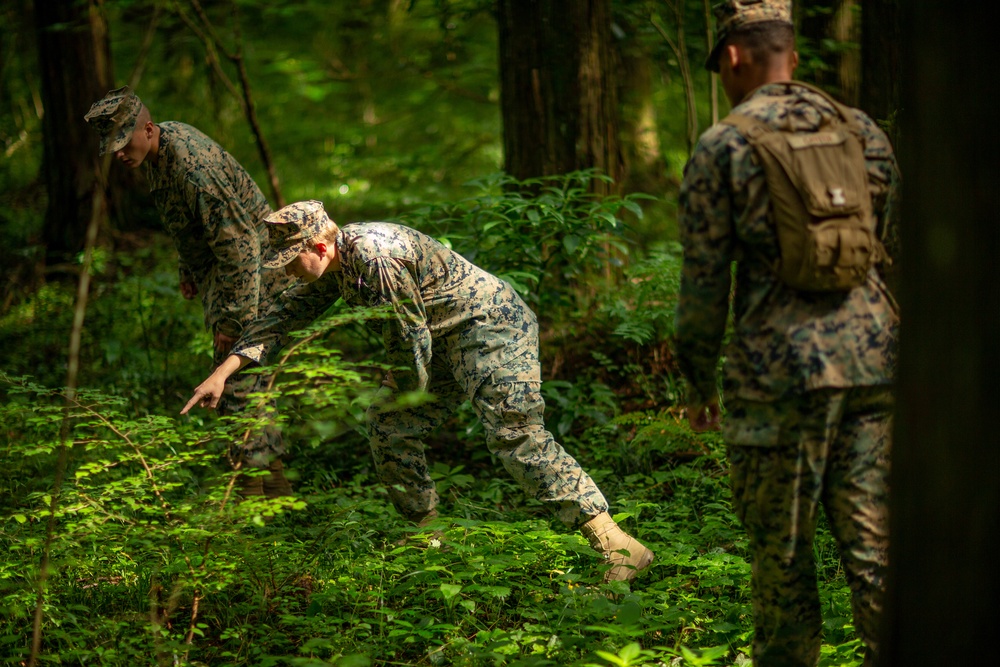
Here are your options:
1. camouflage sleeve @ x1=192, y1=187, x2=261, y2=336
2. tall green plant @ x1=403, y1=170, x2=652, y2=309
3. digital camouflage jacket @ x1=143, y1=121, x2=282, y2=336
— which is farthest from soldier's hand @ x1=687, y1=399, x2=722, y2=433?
camouflage sleeve @ x1=192, y1=187, x2=261, y2=336

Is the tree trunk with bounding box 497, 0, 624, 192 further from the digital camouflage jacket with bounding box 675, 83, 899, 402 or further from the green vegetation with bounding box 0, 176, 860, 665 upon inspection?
the digital camouflage jacket with bounding box 675, 83, 899, 402

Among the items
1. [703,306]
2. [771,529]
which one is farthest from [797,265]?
[771,529]

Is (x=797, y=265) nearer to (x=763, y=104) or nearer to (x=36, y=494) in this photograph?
(x=763, y=104)

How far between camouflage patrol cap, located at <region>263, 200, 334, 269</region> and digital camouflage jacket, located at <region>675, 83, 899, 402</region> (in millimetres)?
2014

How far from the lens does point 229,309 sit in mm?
5410

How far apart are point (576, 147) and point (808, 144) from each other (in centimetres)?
475

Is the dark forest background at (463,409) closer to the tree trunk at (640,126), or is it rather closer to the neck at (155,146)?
the tree trunk at (640,126)

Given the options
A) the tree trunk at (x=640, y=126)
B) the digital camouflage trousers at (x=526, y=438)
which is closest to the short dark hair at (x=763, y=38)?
the digital camouflage trousers at (x=526, y=438)

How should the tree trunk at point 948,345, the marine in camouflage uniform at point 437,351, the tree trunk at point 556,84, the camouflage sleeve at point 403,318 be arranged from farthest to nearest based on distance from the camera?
the tree trunk at point 556,84 < the marine in camouflage uniform at point 437,351 < the camouflage sleeve at point 403,318 < the tree trunk at point 948,345

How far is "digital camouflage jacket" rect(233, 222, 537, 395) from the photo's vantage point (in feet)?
13.5

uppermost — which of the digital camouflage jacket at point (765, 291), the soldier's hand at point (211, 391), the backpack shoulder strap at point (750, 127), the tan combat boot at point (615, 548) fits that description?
the backpack shoulder strap at point (750, 127)

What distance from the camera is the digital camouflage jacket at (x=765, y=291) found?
2605 millimetres

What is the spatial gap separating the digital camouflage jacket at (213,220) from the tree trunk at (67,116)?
4882mm

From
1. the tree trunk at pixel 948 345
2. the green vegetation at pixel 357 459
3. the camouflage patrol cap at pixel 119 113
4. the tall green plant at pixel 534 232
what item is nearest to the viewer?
the tree trunk at pixel 948 345
